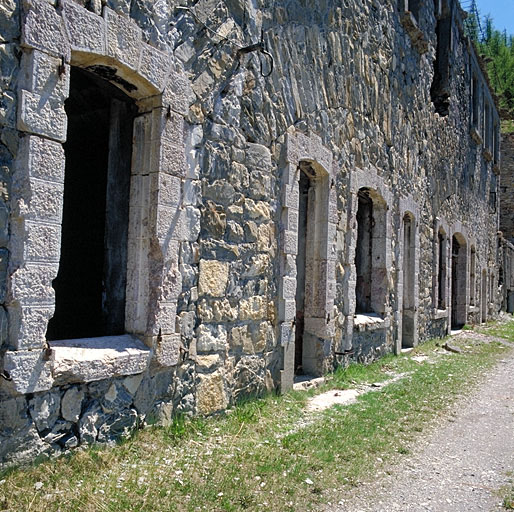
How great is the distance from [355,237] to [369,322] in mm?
1350

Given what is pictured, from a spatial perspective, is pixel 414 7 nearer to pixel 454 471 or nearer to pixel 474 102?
pixel 474 102

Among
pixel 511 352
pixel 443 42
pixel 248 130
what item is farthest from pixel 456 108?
pixel 248 130

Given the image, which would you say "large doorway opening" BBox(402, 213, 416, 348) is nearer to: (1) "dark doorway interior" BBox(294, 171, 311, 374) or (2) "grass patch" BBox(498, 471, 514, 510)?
(1) "dark doorway interior" BBox(294, 171, 311, 374)

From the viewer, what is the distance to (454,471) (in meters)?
4.16

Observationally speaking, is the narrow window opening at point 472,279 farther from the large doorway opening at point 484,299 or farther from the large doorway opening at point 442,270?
the large doorway opening at point 442,270

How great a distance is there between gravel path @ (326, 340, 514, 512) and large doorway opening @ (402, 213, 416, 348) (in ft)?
15.1

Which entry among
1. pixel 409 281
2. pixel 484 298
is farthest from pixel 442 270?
pixel 484 298

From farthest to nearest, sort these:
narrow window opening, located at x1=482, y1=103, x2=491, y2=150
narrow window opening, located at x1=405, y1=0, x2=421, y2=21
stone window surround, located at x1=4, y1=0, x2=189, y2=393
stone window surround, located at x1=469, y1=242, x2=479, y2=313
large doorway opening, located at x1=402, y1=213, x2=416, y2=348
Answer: narrow window opening, located at x1=482, y1=103, x2=491, y2=150
stone window surround, located at x1=469, y1=242, x2=479, y2=313
narrow window opening, located at x1=405, y1=0, x2=421, y2=21
large doorway opening, located at x1=402, y1=213, x2=416, y2=348
stone window surround, located at x1=4, y1=0, x2=189, y2=393

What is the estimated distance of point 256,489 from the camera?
3.47m

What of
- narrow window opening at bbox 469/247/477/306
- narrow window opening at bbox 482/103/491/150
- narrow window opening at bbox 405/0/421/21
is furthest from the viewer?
narrow window opening at bbox 482/103/491/150

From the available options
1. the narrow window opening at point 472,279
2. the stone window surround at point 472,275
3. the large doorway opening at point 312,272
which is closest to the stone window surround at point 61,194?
the large doorway opening at point 312,272

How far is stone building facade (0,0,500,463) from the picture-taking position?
3273 millimetres

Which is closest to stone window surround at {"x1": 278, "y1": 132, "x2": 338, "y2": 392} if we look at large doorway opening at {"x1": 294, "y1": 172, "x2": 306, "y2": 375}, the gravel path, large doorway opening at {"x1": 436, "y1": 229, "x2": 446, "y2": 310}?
large doorway opening at {"x1": 294, "y1": 172, "x2": 306, "y2": 375}

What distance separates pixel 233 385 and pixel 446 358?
229 inches
